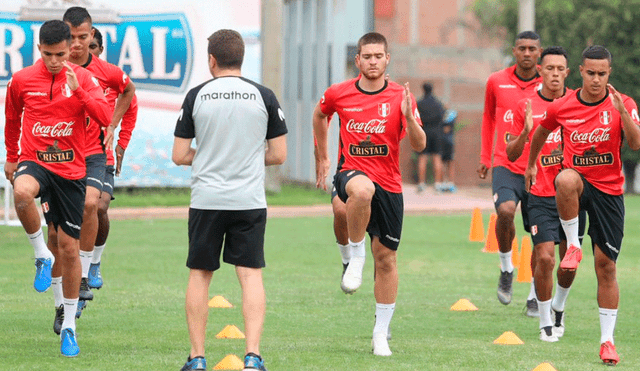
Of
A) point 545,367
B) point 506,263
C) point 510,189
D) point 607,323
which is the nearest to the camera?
point 545,367

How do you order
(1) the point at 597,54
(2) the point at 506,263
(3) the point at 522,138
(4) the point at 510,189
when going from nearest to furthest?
(1) the point at 597,54 < (3) the point at 522,138 < (4) the point at 510,189 < (2) the point at 506,263

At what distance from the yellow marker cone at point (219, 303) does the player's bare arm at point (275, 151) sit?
354 cm

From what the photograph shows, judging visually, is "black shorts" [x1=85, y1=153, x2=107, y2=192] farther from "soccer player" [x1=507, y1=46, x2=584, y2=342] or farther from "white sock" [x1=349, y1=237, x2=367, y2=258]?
"soccer player" [x1=507, y1=46, x2=584, y2=342]

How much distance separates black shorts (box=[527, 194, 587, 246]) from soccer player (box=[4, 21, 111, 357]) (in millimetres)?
3556

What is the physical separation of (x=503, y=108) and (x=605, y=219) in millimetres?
2964

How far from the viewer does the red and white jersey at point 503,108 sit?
11289 millimetres

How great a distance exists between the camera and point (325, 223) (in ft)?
64.6

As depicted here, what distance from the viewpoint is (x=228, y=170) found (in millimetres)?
7305

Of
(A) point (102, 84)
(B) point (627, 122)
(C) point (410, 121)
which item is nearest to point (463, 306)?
(C) point (410, 121)

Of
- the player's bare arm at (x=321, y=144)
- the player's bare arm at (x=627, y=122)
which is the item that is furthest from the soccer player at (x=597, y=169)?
the player's bare arm at (x=321, y=144)

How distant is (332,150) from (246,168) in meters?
17.6

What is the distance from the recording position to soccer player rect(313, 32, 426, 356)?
883 cm

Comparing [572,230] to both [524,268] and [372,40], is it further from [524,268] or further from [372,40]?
[524,268]

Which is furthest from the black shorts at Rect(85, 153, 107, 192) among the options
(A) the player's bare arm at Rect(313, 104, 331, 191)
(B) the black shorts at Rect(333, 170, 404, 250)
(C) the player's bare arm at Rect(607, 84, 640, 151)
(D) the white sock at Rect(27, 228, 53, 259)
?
(C) the player's bare arm at Rect(607, 84, 640, 151)
